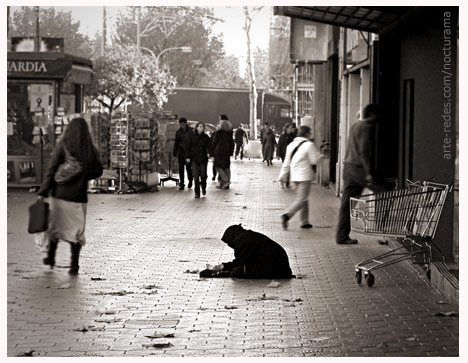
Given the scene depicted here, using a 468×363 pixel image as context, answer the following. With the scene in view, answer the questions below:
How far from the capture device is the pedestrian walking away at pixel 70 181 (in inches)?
316

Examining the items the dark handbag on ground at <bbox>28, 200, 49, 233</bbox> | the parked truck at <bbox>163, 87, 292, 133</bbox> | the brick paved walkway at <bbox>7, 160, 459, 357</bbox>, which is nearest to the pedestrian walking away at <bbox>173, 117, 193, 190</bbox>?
the brick paved walkway at <bbox>7, 160, 459, 357</bbox>

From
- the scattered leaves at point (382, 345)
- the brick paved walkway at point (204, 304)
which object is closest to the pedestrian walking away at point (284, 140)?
the brick paved walkway at point (204, 304)

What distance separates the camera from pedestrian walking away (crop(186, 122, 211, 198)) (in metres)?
21.2

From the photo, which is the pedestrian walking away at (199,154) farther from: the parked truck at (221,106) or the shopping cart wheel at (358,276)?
the parked truck at (221,106)

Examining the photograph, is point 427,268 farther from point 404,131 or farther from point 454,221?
point 404,131

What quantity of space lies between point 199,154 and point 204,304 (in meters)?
13.5

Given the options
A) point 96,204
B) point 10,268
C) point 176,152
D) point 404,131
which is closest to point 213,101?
point 176,152

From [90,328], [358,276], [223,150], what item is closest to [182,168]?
[223,150]

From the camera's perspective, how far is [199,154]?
21531 mm

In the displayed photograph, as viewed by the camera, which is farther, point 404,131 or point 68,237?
point 404,131

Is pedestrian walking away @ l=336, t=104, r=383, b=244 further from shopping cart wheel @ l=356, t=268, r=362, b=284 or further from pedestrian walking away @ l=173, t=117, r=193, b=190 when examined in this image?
pedestrian walking away @ l=173, t=117, r=193, b=190

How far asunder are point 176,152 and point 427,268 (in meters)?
13.4

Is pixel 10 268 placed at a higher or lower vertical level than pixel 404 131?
lower

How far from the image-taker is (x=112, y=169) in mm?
21625
